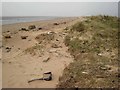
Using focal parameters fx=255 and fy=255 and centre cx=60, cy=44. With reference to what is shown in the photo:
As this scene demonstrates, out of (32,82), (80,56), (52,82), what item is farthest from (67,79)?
(80,56)

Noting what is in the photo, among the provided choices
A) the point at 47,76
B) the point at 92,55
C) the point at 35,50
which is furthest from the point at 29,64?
the point at 92,55

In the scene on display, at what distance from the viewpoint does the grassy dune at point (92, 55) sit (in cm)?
931

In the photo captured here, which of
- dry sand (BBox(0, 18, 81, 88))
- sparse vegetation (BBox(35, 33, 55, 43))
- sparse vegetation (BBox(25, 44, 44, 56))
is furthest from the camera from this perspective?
sparse vegetation (BBox(35, 33, 55, 43))

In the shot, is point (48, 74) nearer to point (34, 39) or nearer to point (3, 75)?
point (3, 75)

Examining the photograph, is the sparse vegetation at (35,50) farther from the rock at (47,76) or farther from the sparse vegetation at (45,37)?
the rock at (47,76)

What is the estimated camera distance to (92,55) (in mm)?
12281

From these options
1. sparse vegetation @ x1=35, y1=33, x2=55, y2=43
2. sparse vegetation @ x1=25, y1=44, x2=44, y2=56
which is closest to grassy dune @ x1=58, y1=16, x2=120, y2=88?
sparse vegetation @ x1=35, y1=33, x2=55, y2=43

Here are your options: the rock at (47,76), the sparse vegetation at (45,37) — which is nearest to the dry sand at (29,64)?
the rock at (47,76)

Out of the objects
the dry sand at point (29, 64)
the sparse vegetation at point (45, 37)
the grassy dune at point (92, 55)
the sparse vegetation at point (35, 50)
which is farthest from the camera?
the sparse vegetation at point (45, 37)

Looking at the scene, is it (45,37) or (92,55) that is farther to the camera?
(45,37)

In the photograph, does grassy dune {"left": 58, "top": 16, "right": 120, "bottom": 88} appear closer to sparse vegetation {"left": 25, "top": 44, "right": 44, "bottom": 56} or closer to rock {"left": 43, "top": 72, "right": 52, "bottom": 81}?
rock {"left": 43, "top": 72, "right": 52, "bottom": 81}

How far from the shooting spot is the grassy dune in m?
9.31

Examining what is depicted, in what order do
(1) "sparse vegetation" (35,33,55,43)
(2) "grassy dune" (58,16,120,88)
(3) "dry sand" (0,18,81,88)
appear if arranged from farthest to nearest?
(1) "sparse vegetation" (35,33,55,43)
(3) "dry sand" (0,18,81,88)
(2) "grassy dune" (58,16,120,88)

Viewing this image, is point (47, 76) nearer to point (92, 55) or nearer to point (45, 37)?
point (92, 55)
